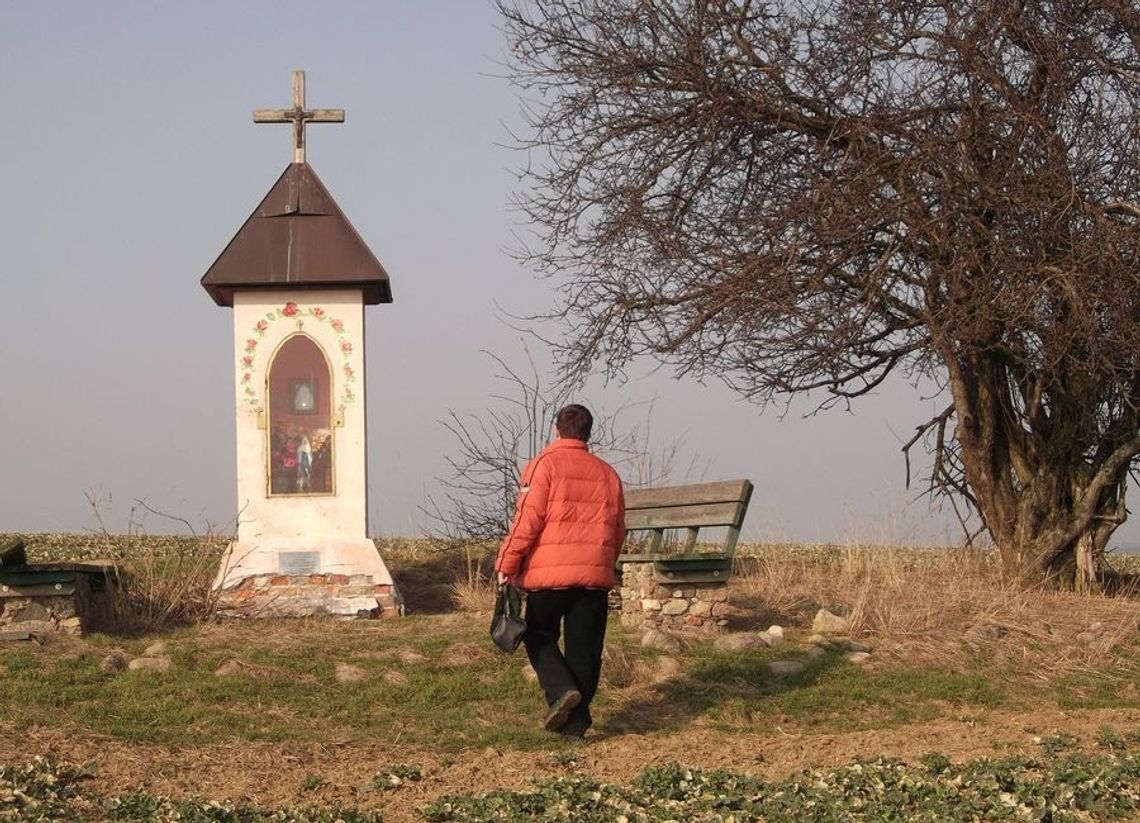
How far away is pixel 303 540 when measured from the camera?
13781 mm

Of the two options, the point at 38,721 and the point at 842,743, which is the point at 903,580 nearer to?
the point at 842,743

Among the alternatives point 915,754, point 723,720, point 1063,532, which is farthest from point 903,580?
point 915,754

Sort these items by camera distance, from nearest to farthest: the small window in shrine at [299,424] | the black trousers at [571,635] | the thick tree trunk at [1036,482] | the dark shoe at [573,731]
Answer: the black trousers at [571,635]
the dark shoe at [573,731]
the small window in shrine at [299,424]
the thick tree trunk at [1036,482]

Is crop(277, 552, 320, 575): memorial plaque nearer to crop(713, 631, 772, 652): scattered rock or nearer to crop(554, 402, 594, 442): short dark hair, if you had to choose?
crop(713, 631, 772, 652): scattered rock

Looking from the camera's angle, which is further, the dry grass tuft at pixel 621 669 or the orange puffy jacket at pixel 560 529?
the dry grass tuft at pixel 621 669

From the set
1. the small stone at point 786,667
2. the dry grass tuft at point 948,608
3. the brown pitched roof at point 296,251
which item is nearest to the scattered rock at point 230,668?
the small stone at point 786,667

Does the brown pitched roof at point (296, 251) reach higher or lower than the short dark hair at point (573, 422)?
higher

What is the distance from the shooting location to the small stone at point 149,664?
10.9 m

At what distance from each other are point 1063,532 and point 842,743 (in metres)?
7.62

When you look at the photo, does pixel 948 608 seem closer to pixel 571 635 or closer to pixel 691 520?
pixel 691 520

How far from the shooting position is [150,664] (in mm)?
10930

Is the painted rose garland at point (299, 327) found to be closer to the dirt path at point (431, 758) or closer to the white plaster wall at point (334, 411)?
the white plaster wall at point (334, 411)

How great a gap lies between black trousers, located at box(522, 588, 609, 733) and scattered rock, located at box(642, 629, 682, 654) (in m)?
2.39

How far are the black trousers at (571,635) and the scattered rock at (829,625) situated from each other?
3935 mm
